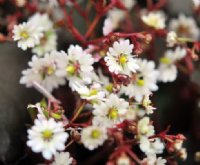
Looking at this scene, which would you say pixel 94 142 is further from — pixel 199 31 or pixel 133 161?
pixel 199 31

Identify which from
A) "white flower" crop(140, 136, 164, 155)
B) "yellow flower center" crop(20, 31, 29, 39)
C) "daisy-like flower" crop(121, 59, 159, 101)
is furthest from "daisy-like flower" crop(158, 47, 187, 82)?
"yellow flower center" crop(20, 31, 29, 39)

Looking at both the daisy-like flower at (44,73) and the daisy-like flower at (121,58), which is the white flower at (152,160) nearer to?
the daisy-like flower at (121,58)

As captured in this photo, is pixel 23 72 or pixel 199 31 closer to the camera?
pixel 23 72

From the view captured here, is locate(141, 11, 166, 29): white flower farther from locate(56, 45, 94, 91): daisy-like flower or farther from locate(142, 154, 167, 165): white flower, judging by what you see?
locate(142, 154, 167, 165): white flower

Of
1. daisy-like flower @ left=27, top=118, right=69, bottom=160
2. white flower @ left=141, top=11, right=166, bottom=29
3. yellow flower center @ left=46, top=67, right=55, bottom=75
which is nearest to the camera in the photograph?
daisy-like flower @ left=27, top=118, right=69, bottom=160

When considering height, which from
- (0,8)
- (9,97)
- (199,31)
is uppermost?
(0,8)

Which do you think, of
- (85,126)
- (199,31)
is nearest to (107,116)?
(85,126)
